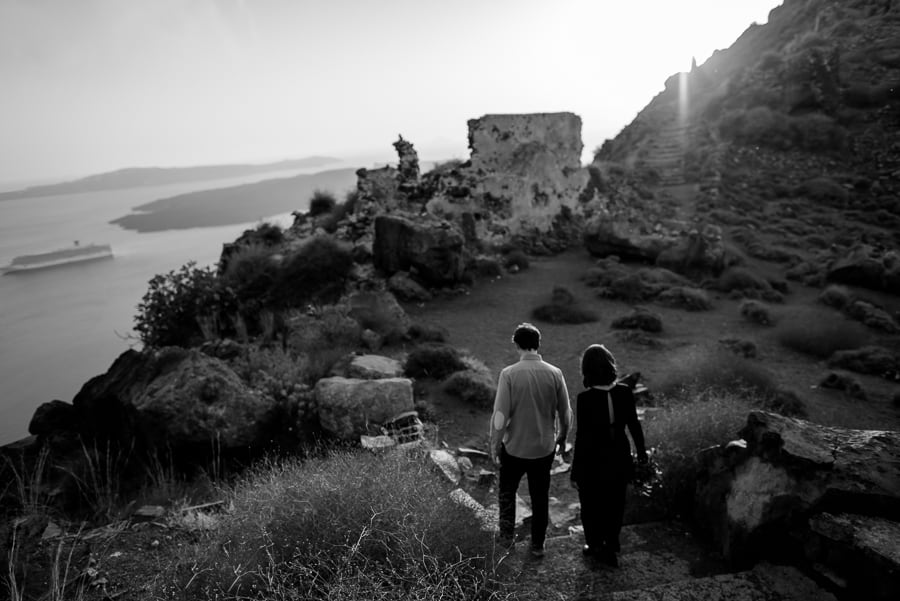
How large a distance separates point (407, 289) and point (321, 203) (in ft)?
41.4

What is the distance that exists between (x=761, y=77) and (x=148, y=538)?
3844 cm

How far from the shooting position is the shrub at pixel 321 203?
23.2 metres

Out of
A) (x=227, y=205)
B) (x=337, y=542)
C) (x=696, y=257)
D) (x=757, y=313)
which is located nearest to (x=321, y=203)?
(x=227, y=205)

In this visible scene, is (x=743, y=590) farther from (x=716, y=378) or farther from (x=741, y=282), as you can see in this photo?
(x=741, y=282)

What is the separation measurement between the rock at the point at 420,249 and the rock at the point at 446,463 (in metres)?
7.86

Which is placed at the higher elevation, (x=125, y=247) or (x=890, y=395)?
(x=125, y=247)

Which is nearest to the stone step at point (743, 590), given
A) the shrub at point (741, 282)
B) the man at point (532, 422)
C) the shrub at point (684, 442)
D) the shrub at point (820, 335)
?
the man at point (532, 422)

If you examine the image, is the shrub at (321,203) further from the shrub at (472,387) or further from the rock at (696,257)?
the shrub at (472,387)

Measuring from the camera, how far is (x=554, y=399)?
146 inches

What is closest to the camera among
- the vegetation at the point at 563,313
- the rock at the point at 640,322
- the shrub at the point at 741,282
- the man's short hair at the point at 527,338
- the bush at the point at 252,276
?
the man's short hair at the point at 527,338

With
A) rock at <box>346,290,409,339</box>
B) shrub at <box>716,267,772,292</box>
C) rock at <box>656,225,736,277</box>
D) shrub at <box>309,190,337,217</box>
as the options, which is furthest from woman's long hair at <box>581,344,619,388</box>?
shrub at <box>309,190,337,217</box>

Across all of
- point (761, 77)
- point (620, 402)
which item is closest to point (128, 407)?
point (620, 402)

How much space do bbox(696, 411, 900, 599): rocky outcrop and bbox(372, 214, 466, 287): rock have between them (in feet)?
32.2

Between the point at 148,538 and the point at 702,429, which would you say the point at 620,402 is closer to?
the point at 702,429
